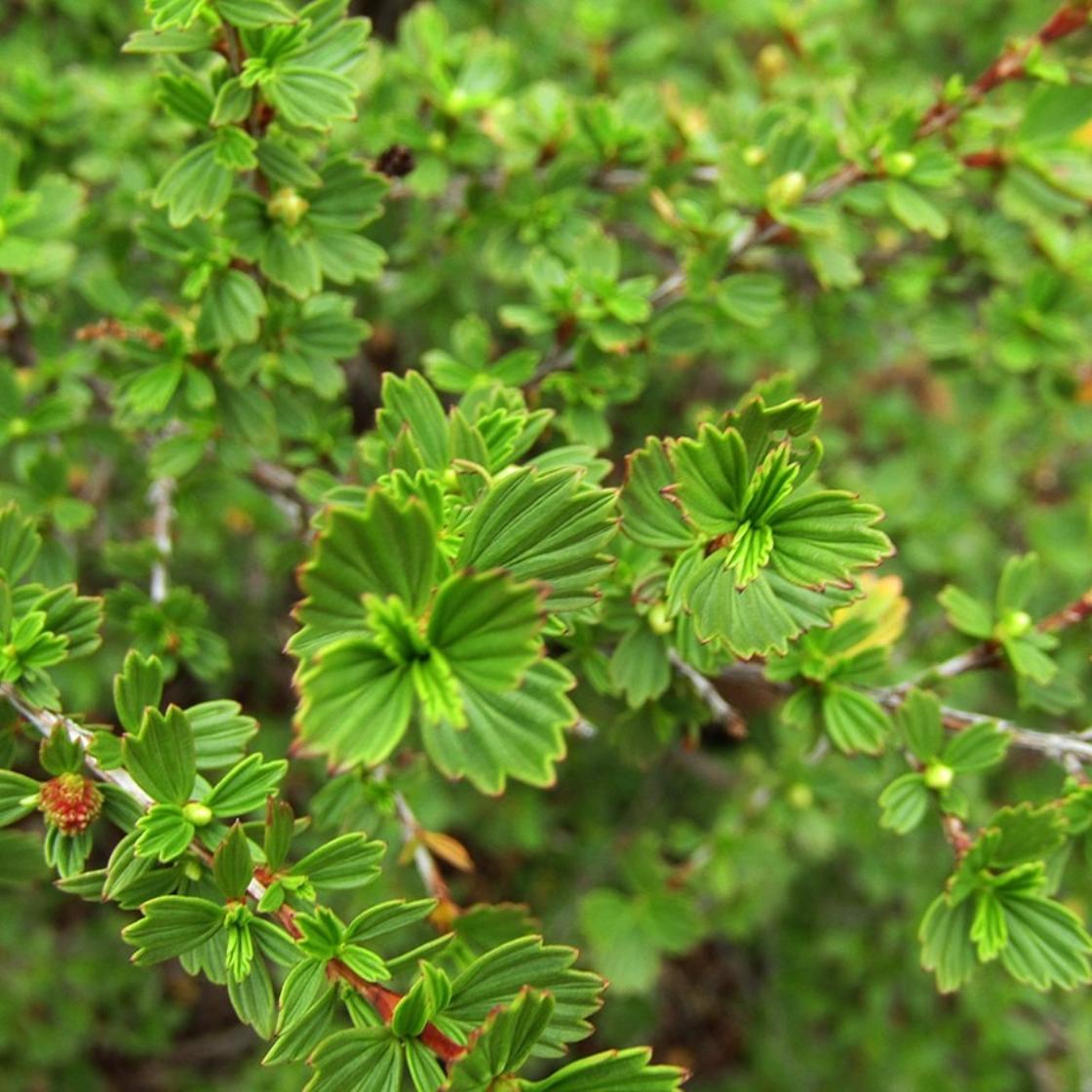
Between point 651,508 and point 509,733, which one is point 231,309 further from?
point 509,733

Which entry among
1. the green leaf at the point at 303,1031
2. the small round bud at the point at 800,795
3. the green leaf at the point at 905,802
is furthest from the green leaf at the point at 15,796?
the small round bud at the point at 800,795

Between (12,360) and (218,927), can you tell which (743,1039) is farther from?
(12,360)

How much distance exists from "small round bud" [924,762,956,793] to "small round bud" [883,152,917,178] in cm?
101

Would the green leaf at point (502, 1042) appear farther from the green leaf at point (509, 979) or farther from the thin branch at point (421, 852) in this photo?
the thin branch at point (421, 852)

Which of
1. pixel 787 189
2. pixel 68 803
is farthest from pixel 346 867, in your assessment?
pixel 787 189

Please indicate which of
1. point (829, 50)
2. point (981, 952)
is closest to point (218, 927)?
point (981, 952)

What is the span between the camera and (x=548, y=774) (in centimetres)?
91

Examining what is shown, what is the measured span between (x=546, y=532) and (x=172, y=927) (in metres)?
0.58

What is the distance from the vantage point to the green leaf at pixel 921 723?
4.47 ft

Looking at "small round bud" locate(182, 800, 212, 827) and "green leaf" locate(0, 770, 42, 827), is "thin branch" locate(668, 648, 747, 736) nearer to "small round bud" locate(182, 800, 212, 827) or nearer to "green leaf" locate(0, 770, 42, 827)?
"small round bud" locate(182, 800, 212, 827)

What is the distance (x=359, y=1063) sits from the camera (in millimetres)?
1023

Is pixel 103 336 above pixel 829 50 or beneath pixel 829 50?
beneath

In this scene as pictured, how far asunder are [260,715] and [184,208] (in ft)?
5.76

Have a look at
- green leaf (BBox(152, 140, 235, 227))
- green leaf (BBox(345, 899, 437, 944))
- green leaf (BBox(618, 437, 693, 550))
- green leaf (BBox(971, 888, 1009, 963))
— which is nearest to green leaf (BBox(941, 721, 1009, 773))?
green leaf (BBox(971, 888, 1009, 963))
